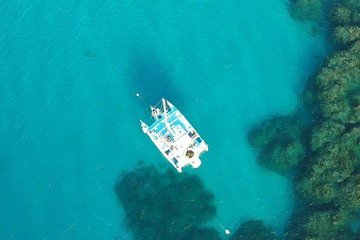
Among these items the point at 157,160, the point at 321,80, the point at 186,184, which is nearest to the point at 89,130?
the point at 157,160

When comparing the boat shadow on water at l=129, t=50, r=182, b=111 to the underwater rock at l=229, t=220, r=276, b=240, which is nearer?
the underwater rock at l=229, t=220, r=276, b=240

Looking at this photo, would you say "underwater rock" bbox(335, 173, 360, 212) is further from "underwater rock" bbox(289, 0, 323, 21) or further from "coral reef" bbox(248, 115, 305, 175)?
"underwater rock" bbox(289, 0, 323, 21)

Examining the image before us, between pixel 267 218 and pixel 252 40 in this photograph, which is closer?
pixel 267 218

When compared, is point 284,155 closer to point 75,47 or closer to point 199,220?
point 199,220

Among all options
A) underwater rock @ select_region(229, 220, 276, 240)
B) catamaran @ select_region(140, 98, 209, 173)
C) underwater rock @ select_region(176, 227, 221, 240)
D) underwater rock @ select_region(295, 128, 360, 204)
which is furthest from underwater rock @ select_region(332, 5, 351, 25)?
underwater rock @ select_region(176, 227, 221, 240)

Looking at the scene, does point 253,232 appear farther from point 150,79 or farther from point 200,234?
point 150,79
